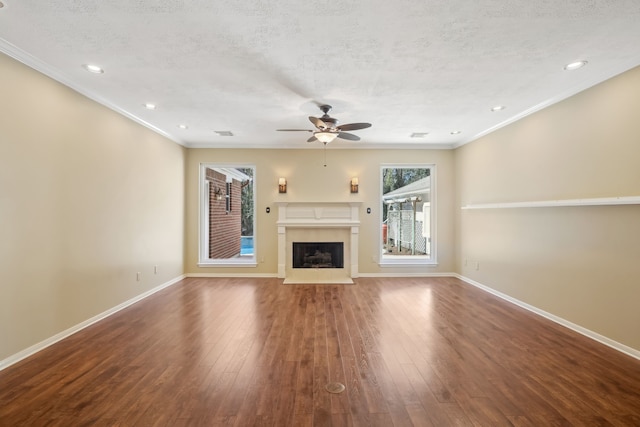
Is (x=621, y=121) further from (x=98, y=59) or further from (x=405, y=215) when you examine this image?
(x=98, y=59)

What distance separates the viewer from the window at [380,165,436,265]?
5.89 metres

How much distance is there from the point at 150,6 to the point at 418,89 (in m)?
2.64

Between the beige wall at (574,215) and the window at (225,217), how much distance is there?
4606 mm

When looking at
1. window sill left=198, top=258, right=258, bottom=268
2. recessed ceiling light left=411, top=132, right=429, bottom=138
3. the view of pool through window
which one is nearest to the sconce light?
the view of pool through window

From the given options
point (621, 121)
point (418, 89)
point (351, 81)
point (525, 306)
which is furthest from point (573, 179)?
point (351, 81)

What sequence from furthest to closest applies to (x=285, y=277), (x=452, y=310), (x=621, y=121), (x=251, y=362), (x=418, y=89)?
(x=285, y=277)
(x=452, y=310)
(x=418, y=89)
(x=621, y=121)
(x=251, y=362)

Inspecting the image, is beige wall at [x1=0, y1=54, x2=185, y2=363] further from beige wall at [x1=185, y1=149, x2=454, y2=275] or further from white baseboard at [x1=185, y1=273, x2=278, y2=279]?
beige wall at [x1=185, y1=149, x2=454, y2=275]

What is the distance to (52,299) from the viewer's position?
278cm

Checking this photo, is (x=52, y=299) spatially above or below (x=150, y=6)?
below

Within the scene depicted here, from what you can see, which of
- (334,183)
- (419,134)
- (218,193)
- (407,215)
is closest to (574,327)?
(419,134)

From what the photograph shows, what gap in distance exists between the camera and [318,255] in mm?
5973

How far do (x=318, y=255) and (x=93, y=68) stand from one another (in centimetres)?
461

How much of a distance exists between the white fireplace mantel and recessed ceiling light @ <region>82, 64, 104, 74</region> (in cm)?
351

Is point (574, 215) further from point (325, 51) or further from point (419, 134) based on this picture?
point (325, 51)
